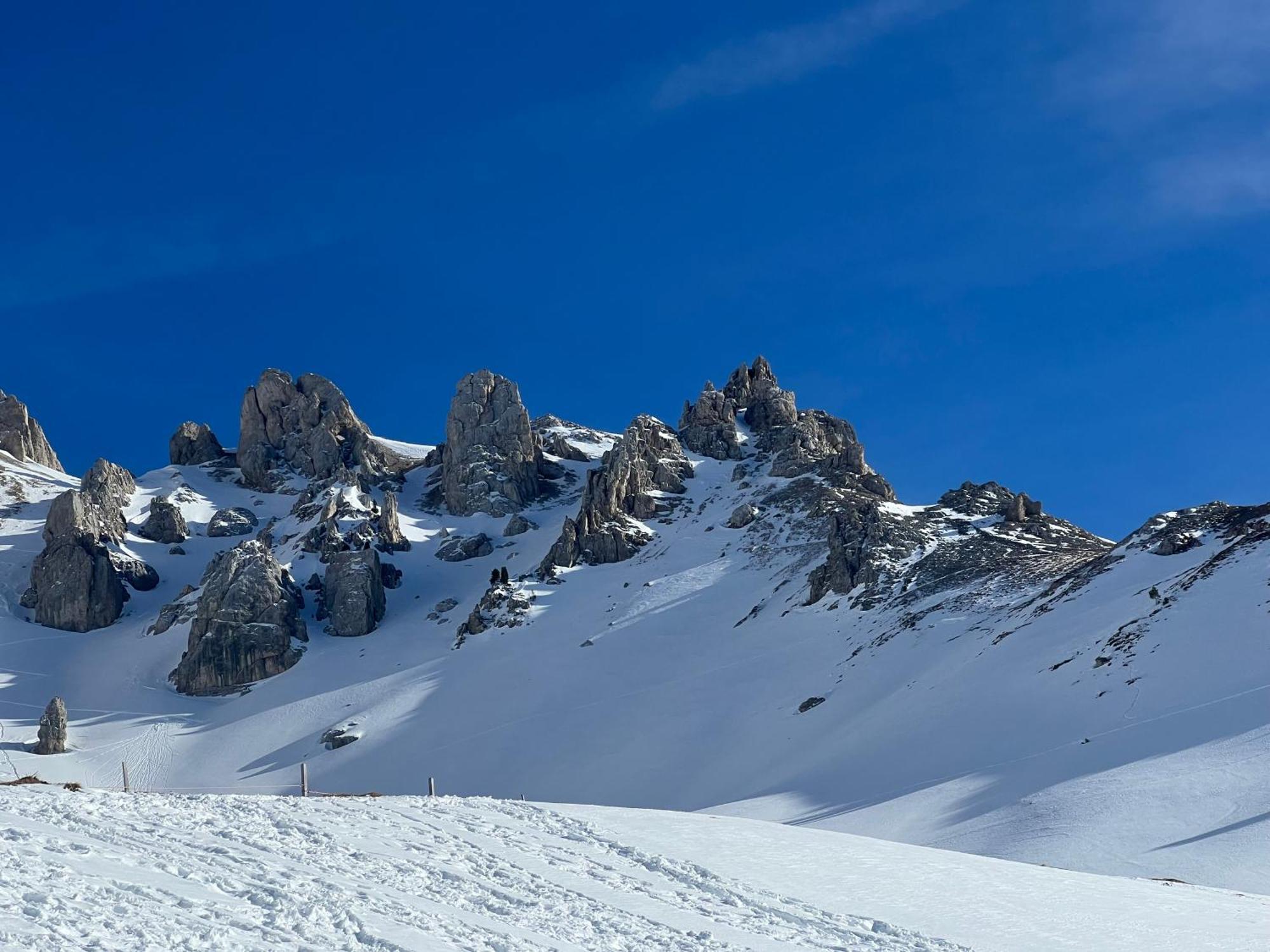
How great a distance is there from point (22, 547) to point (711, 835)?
337 ft

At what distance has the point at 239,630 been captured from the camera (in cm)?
8775

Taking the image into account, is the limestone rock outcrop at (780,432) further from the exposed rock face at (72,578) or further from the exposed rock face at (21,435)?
the exposed rock face at (21,435)

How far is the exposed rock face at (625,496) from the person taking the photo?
9388cm

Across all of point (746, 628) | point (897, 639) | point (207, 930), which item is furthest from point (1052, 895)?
point (746, 628)

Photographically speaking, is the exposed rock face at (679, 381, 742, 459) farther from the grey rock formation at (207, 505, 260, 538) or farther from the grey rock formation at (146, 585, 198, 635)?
the grey rock formation at (146, 585, 198, 635)

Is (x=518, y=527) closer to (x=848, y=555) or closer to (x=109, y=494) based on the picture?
(x=109, y=494)

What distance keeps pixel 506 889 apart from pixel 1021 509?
66.7 meters

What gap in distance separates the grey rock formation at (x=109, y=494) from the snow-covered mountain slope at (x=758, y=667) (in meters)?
2.67

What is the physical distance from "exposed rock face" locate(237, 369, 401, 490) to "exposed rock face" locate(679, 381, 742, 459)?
3363cm

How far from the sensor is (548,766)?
195ft

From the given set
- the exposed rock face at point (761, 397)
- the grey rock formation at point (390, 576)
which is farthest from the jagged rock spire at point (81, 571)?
the exposed rock face at point (761, 397)

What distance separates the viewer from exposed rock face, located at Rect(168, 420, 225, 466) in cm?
13800

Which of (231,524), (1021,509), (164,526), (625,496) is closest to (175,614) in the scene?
(164,526)

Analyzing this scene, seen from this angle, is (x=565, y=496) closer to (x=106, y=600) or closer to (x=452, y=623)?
(x=452, y=623)
